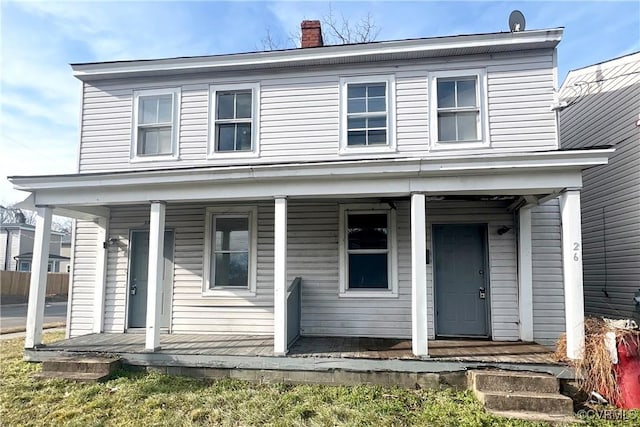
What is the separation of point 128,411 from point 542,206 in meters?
6.79

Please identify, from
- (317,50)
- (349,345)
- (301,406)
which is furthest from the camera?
(317,50)

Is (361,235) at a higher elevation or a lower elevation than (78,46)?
lower

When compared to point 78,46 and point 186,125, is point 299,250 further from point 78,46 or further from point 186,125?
point 78,46

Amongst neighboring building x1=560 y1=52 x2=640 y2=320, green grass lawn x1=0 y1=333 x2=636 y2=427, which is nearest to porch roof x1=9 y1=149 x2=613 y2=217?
neighboring building x1=560 y1=52 x2=640 y2=320

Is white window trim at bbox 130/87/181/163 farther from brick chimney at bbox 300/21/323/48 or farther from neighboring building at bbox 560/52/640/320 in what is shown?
neighboring building at bbox 560/52/640/320

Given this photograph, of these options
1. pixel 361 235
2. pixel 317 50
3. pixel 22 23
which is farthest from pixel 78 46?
pixel 361 235

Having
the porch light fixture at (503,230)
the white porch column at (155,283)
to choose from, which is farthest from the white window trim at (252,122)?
the porch light fixture at (503,230)

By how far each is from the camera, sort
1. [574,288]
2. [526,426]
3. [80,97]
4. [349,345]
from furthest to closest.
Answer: [80,97] < [349,345] < [574,288] < [526,426]

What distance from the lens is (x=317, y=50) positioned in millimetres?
7348

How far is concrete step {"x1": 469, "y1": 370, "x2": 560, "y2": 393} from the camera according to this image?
485 centimetres

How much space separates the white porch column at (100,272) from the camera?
7.77m

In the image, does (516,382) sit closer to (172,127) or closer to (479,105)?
(479,105)

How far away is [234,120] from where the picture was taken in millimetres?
7660

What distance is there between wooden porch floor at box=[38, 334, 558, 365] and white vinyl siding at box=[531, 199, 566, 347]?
0.48 metres
